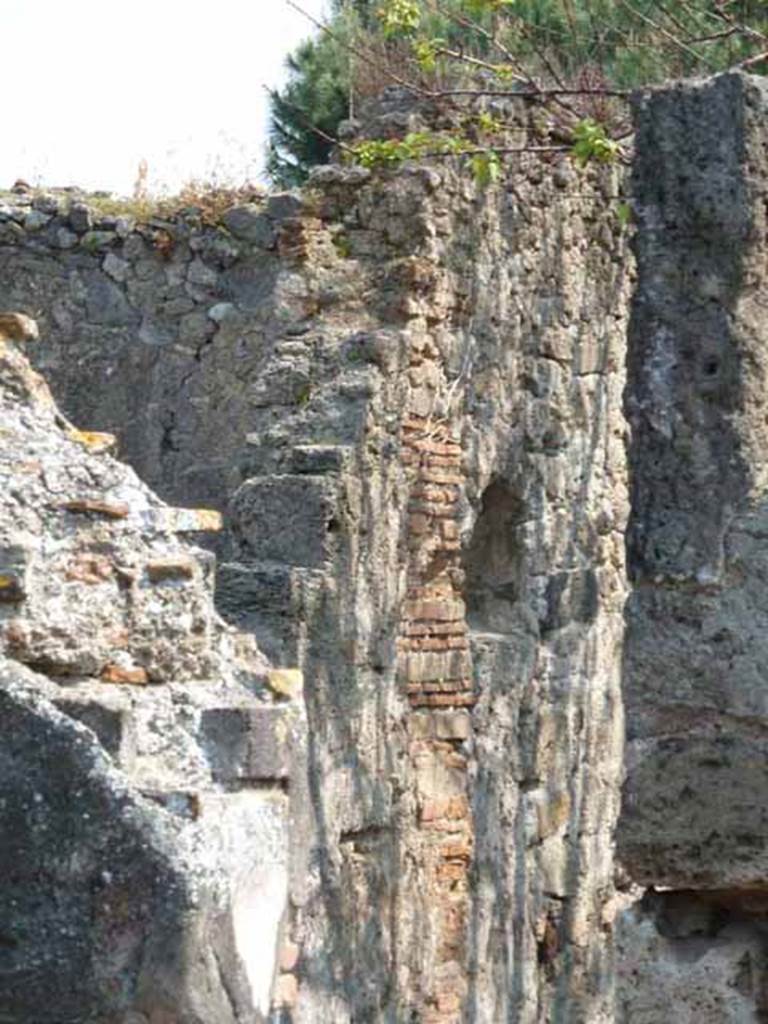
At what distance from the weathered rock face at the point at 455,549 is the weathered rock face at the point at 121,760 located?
0.01 meters

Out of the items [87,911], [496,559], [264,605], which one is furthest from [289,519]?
[87,911]

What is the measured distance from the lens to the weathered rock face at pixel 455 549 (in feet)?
14.4

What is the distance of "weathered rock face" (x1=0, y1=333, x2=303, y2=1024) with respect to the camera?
3551 mm

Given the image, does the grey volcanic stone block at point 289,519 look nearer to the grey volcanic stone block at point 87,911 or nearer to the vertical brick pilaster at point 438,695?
the vertical brick pilaster at point 438,695

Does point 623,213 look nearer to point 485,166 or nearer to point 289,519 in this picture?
point 485,166

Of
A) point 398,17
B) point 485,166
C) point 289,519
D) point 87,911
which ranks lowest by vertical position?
point 87,911

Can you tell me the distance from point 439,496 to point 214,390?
1549 millimetres

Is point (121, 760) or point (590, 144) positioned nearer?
point (121, 760)

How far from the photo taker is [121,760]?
12.3 ft

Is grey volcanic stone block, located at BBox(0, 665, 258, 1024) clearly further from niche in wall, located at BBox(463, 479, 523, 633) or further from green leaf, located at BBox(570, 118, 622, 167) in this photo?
niche in wall, located at BBox(463, 479, 523, 633)

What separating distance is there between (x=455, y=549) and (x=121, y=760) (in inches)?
203

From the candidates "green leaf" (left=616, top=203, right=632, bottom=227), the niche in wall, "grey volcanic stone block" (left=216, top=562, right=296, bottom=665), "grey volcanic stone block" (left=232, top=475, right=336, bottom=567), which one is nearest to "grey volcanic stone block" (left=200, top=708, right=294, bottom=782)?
"grey volcanic stone block" (left=216, top=562, right=296, bottom=665)

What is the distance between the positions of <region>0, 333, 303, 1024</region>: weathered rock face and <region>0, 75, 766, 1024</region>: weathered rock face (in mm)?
12

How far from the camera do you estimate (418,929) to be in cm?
852
